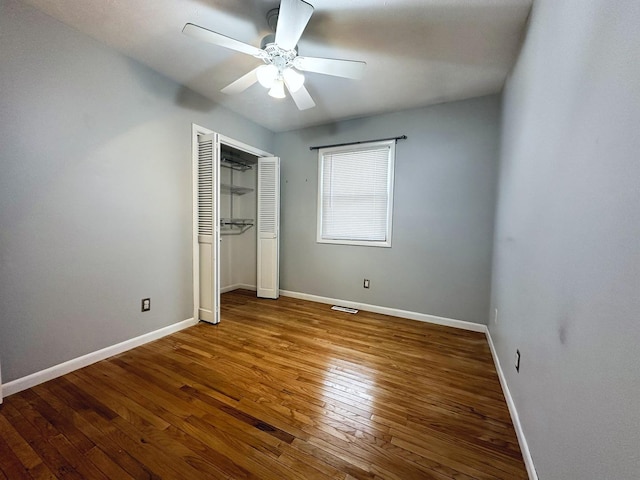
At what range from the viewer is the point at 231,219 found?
4066mm

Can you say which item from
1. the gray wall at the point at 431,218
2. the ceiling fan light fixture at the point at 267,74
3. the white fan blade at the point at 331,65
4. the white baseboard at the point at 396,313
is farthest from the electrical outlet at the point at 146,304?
the white fan blade at the point at 331,65

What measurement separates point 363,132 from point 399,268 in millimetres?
1793

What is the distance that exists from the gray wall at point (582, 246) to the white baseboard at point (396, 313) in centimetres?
139

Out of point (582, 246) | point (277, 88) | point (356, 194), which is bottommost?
point (582, 246)

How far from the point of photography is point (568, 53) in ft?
3.31

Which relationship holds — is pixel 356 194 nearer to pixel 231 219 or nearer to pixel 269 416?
pixel 231 219

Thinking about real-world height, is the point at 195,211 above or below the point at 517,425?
Answer: above

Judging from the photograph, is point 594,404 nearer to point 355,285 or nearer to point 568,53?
point 568,53

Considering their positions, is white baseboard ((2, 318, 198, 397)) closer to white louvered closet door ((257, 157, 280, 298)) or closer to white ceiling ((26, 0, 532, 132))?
white louvered closet door ((257, 157, 280, 298))

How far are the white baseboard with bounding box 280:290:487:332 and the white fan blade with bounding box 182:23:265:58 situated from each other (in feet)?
9.39

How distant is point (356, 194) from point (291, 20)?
214 centimetres

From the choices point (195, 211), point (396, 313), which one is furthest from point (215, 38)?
point (396, 313)

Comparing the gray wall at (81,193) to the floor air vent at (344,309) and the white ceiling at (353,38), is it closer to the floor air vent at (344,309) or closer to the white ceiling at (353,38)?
the white ceiling at (353,38)

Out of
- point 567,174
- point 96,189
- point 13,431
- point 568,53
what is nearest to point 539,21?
point 568,53
